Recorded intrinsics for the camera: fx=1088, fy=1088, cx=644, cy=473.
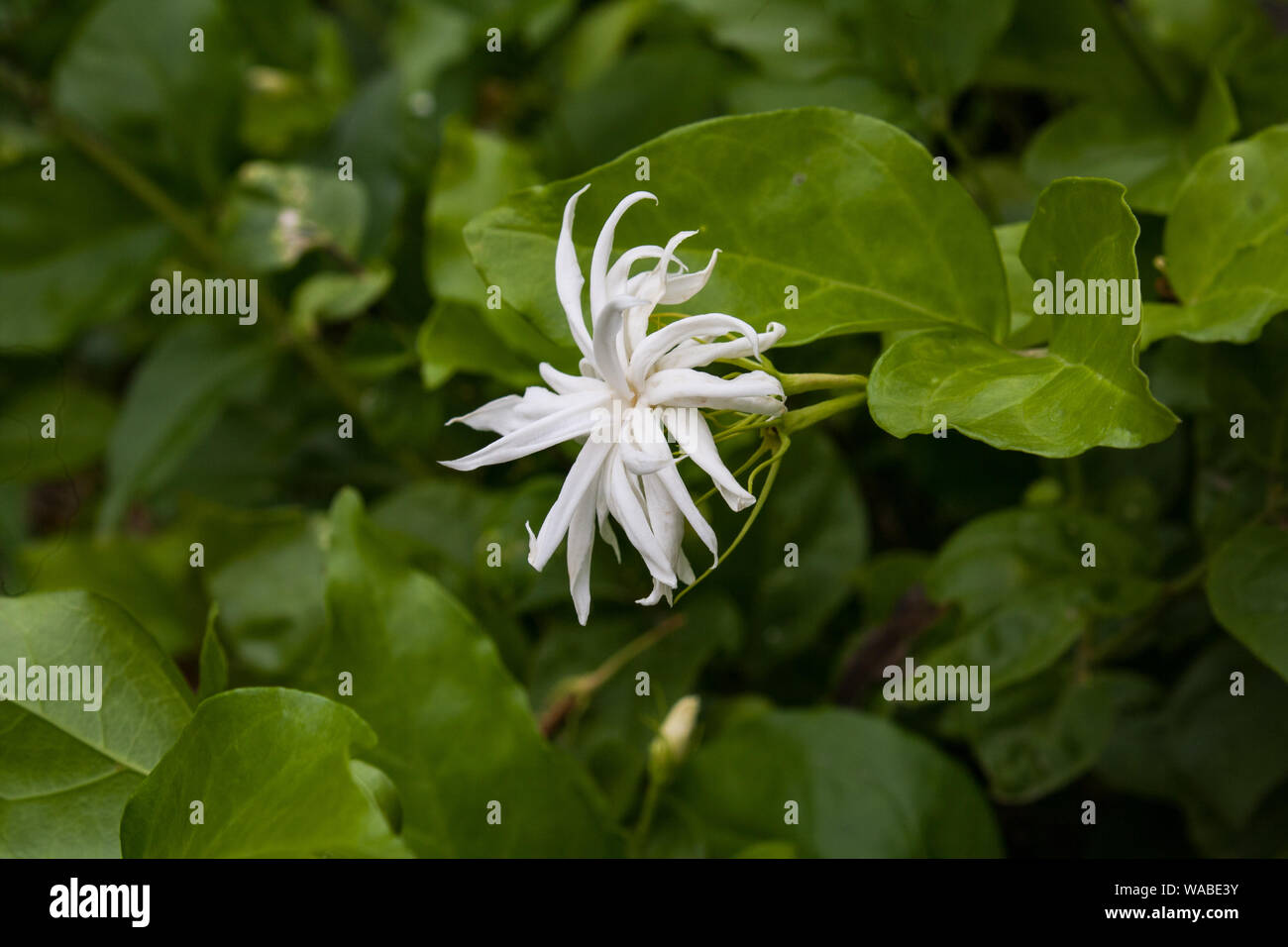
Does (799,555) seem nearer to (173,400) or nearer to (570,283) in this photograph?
(570,283)

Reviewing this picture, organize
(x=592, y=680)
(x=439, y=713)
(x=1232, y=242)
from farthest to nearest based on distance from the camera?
(x=592, y=680)
(x=439, y=713)
(x=1232, y=242)

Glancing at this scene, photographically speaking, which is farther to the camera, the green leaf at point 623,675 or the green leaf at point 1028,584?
the green leaf at point 623,675

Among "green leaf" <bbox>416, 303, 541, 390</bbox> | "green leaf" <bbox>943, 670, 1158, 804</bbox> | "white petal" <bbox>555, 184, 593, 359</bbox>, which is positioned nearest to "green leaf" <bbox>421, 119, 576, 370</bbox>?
"green leaf" <bbox>416, 303, 541, 390</bbox>

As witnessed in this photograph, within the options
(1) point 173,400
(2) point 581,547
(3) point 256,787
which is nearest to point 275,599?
(1) point 173,400

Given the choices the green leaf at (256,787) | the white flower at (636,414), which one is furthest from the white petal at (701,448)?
the green leaf at (256,787)

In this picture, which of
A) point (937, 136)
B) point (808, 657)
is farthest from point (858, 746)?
point (937, 136)

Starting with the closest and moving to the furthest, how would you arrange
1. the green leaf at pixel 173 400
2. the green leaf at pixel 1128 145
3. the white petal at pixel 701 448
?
1. the white petal at pixel 701 448
2. the green leaf at pixel 1128 145
3. the green leaf at pixel 173 400

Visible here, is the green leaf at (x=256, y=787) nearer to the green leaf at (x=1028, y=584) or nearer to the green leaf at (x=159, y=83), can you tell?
the green leaf at (x=1028, y=584)
